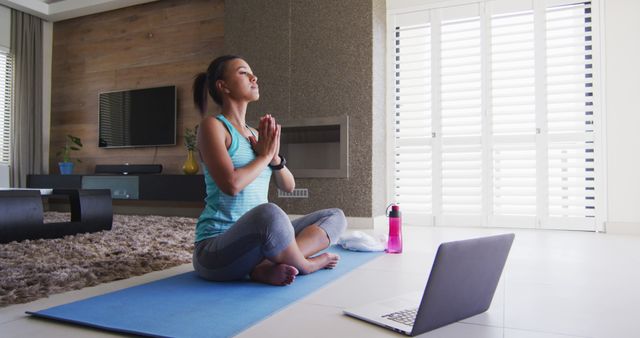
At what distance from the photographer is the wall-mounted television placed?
193 inches

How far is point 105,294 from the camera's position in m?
1.48

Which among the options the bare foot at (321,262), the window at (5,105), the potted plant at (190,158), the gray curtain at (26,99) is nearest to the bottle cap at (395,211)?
the bare foot at (321,262)

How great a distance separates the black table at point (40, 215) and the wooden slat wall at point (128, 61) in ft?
6.05

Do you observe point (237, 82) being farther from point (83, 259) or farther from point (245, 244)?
point (83, 259)

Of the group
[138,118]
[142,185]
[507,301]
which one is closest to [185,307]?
[507,301]

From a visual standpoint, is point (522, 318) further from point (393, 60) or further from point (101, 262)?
point (393, 60)

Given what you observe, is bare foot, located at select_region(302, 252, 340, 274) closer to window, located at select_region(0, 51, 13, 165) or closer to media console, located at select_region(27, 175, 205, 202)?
media console, located at select_region(27, 175, 205, 202)

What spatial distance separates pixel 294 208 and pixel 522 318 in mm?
2804

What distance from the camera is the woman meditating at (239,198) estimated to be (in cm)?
142

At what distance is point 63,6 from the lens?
5.36 meters

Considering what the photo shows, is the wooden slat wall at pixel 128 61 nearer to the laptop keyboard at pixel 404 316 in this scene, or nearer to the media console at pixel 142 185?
the media console at pixel 142 185

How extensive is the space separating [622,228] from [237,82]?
331cm

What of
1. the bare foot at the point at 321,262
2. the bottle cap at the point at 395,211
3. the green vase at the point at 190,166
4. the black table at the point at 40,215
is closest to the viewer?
the bare foot at the point at 321,262

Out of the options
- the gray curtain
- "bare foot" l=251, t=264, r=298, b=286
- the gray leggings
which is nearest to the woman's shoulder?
the gray leggings
